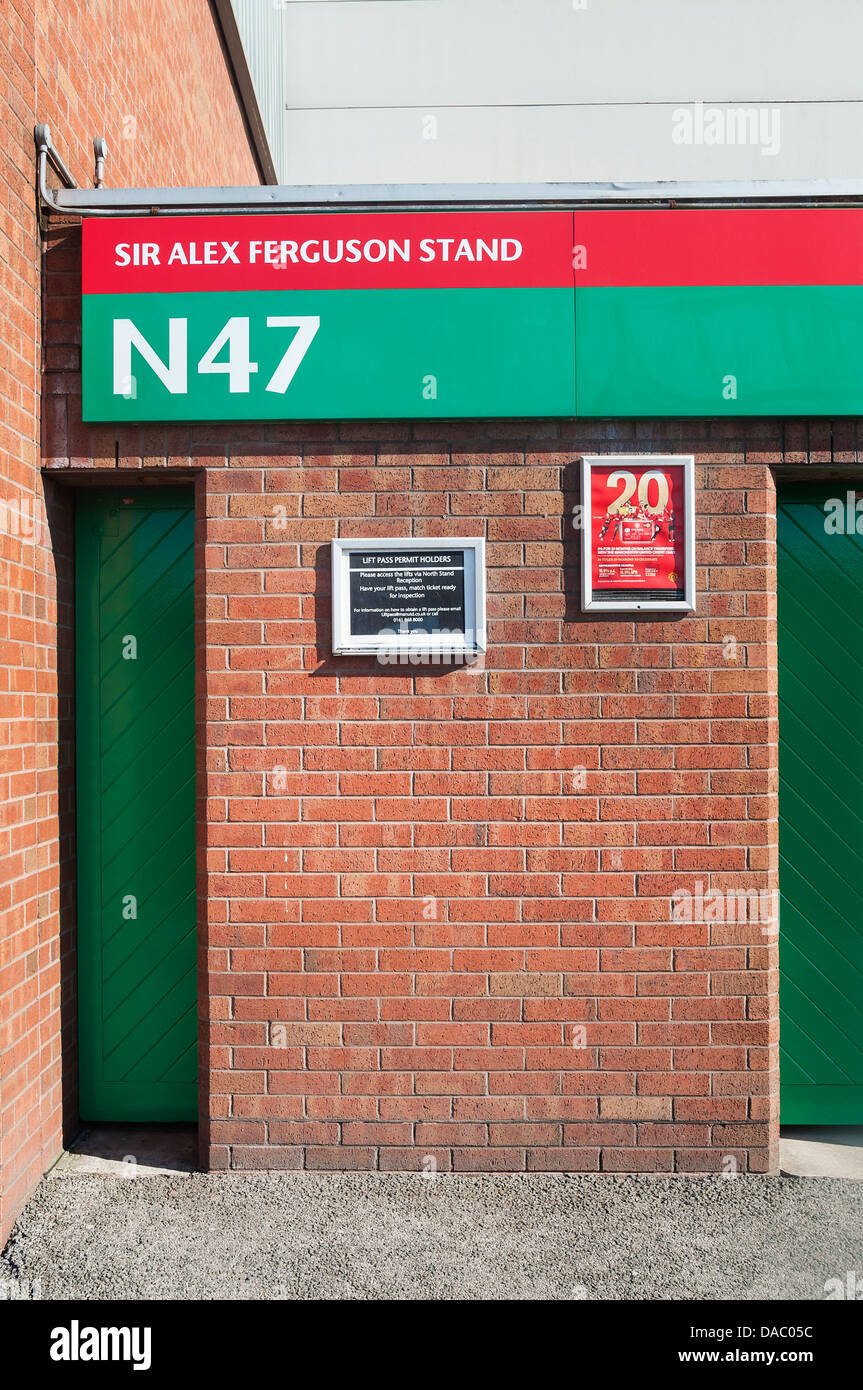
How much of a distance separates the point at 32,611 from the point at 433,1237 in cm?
287

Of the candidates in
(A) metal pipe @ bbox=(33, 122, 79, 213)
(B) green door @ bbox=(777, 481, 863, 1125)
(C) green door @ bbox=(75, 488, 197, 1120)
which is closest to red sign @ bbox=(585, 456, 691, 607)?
(B) green door @ bbox=(777, 481, 863, 1125)

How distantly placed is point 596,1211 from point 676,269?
377 cm

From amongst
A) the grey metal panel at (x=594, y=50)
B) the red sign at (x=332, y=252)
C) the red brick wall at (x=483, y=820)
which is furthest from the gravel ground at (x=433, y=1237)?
the grey metal panel at (x=594, y=50)

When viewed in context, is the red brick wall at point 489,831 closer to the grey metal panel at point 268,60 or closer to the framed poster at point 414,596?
the framed poster at point 414,596

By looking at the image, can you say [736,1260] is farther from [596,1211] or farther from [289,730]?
[289,730]

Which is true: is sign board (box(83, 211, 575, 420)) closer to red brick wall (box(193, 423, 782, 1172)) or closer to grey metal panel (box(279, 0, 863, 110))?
red brick wall (box(193, 423, 782, 1172))

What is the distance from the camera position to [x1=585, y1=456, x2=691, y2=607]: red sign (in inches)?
141

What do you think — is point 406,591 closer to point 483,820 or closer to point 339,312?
point 483,820

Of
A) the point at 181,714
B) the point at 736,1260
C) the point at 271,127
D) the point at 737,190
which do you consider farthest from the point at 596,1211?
the point at 271,127

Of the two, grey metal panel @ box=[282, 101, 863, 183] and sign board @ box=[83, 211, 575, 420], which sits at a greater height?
grey metal panel @ box=[282, 101, 863, 183]

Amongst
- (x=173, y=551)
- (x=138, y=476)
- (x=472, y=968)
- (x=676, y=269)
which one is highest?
(x=676, y=269)

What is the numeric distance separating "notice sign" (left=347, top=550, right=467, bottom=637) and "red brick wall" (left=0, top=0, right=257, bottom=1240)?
4.34ft

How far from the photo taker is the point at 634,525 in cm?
359

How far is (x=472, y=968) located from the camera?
3.59m
